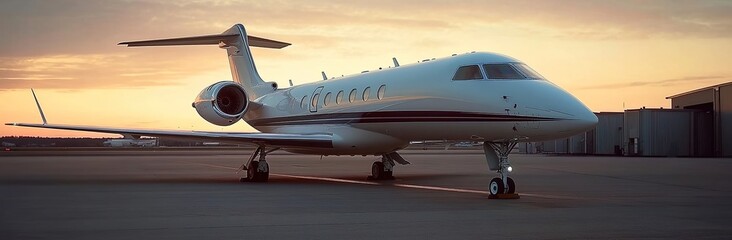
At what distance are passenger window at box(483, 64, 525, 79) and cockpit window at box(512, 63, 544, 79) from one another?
0.13 meters

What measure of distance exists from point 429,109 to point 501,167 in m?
2.30

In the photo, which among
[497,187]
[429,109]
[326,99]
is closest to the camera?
[497,187]

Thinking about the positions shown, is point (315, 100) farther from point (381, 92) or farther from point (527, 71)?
point (527, 71)

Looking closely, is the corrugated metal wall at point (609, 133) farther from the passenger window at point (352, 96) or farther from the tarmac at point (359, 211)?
the passenger window at point (352, 96)

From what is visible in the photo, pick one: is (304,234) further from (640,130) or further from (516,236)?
(640,130)

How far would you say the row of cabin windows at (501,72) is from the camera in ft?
50.1

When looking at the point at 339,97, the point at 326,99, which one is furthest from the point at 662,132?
the point at 339,97

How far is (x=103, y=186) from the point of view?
56.6 ft

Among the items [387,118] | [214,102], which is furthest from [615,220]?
[214,102]

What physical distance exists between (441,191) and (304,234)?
7.48 metres

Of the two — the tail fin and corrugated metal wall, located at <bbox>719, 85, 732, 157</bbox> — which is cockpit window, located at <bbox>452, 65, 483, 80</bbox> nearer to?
the tail fin

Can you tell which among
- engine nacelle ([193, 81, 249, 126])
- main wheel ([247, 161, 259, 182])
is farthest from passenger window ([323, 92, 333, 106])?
main wheel ([247, 161, 259, 182])

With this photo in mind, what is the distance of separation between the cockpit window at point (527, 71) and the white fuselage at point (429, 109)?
22 cm

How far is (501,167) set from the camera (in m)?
14.6
